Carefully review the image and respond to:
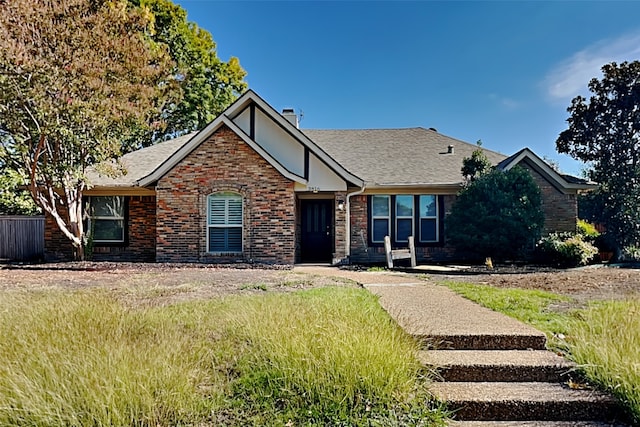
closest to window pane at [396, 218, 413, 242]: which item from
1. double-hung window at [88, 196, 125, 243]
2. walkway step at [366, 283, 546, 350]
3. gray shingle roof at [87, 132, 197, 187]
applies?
walkway step at [366, 283, 546, 350]

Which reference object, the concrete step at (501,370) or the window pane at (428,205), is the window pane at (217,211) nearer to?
the window pane at (428,205)

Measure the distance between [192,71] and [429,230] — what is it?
57.4 feet

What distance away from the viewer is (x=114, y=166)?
14.4 m

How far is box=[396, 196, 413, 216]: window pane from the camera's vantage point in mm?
15625

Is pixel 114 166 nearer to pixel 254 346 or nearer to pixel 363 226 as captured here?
pixel 363 226

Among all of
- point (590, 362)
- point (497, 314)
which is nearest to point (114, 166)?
point (497, 314)

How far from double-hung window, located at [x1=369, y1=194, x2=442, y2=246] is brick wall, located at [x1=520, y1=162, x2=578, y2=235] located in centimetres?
373

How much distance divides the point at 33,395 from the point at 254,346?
5.97 ft

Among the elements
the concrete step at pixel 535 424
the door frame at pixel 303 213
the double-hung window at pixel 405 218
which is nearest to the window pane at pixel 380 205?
the double-hung window at pixel 405 218

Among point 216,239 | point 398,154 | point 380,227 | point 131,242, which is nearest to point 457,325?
point 216,239

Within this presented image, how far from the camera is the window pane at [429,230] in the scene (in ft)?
51.3

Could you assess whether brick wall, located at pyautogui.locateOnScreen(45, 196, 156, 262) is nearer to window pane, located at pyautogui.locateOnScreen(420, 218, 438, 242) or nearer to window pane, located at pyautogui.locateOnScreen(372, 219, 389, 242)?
window pane, located at pyautogui.locateOnScreen(372, 219, 389, 242)

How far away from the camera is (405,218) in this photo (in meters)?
15.6

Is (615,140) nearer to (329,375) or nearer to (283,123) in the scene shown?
(283,123)
